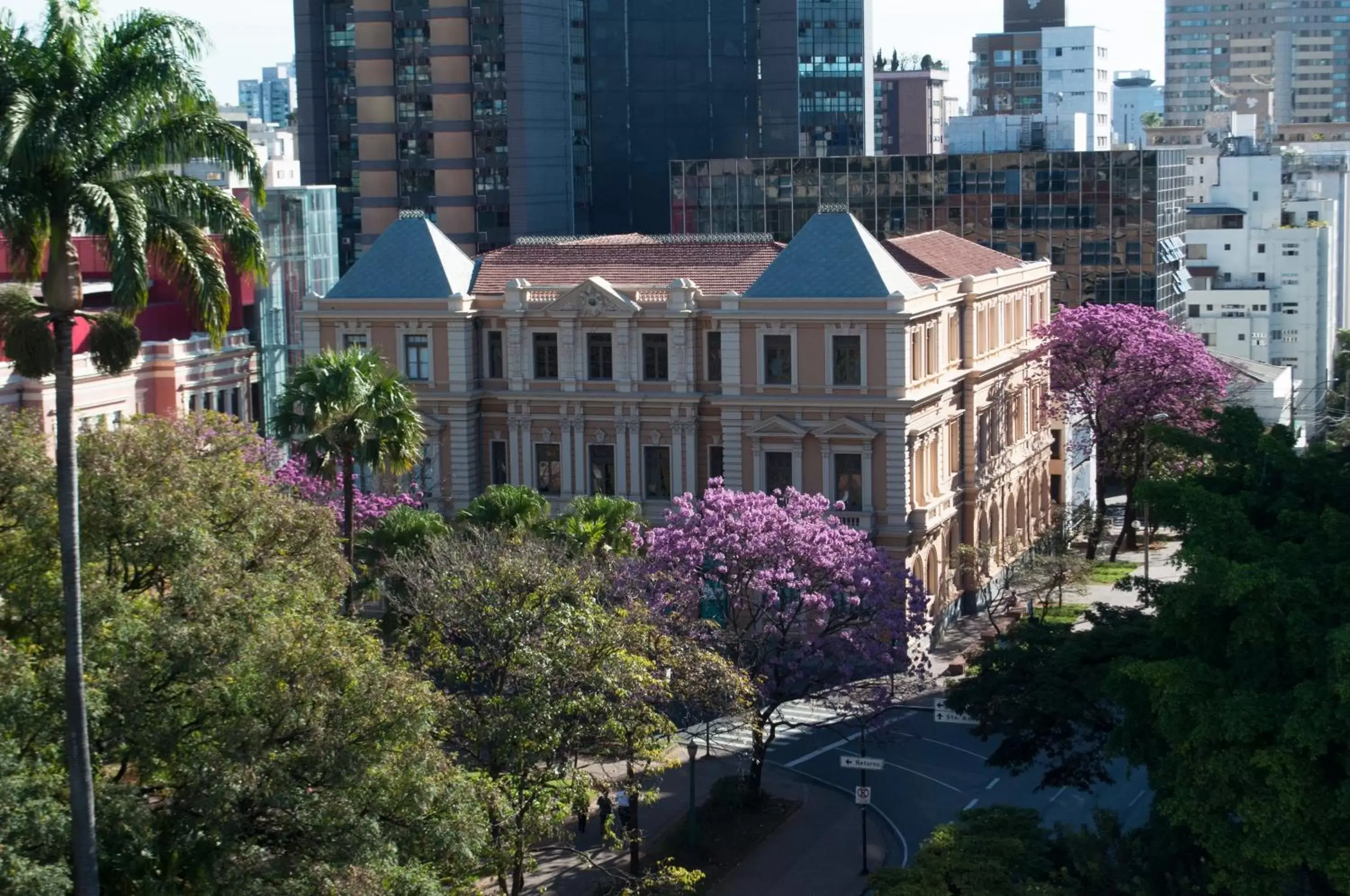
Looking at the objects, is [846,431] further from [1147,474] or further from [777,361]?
[1147,474]

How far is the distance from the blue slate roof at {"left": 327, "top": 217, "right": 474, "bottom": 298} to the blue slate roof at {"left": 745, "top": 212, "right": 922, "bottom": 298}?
38.3 ft

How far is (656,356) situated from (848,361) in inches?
283

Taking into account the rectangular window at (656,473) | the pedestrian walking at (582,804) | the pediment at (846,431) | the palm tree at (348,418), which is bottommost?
the pedestrian walking at (582,804)

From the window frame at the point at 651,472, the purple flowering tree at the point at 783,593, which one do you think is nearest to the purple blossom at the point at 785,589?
the purple flowering tree at the point at 783,593

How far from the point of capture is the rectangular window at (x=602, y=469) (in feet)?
241

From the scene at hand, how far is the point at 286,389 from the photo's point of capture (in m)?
58.2

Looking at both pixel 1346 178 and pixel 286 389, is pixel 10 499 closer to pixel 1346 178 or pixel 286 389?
pixel 286 389

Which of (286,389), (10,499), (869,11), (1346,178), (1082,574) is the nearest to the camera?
(10,499)

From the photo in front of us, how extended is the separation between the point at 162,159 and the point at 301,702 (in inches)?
352

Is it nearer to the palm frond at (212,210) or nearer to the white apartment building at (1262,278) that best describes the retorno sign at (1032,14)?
the white apartment building at (1262,278)

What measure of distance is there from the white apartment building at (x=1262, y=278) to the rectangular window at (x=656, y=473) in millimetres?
66534

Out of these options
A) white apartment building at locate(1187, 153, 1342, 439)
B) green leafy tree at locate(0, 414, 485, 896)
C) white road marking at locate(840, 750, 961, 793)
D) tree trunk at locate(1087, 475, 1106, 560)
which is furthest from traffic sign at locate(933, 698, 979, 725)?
white apartment building at locate(1187, 153, 1342, 439)

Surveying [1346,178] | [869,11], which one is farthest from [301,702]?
[1346,178]

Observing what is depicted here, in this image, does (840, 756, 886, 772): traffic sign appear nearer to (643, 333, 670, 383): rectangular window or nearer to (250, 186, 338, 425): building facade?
(643, 333, 670, 383): rectangular window
